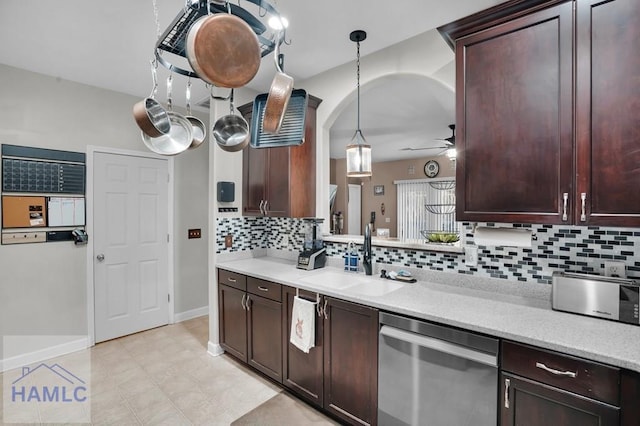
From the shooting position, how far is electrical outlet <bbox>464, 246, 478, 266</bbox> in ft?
6.72

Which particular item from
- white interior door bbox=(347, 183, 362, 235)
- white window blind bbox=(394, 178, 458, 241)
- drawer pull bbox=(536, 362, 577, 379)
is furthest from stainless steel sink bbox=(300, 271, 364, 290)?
white interior door bbox=(347, 183, 362, 235)

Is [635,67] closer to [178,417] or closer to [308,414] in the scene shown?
[308,414]

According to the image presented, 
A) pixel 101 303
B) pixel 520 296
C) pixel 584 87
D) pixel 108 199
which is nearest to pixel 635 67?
pixel 584 87

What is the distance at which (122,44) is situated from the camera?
242 cm

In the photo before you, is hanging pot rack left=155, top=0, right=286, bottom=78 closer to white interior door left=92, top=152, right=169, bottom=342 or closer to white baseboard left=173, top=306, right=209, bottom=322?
white interior door left=92, top=152, right=169, bottom=342

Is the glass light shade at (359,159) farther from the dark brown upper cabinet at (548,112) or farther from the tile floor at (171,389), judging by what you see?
the tile floor at (171,389)

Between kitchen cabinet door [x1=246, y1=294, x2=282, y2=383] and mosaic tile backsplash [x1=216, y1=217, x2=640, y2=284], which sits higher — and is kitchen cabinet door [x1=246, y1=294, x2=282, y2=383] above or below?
below

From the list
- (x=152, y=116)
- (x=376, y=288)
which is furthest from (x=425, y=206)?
(x=152, y=116)

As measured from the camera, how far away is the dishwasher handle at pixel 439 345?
1.43 metres

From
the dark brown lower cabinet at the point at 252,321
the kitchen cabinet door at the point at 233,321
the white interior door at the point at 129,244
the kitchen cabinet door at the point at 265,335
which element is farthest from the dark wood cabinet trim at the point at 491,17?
the white interior door at the point at 129,244

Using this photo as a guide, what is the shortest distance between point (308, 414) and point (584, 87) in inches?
97.1

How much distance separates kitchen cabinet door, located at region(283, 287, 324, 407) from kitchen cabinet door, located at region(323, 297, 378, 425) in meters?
0.05

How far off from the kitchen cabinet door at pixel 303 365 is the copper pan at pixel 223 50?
1470mm

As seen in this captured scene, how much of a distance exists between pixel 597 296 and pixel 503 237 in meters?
0.48
